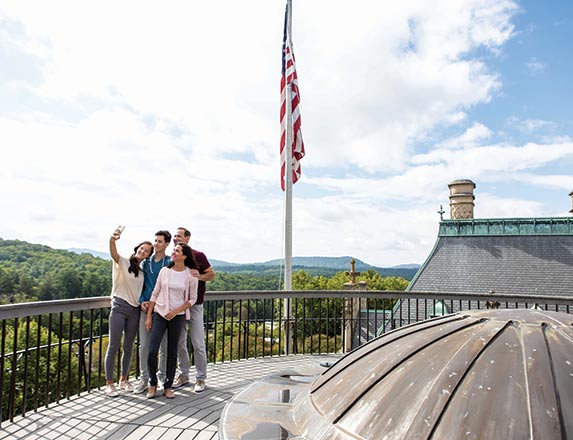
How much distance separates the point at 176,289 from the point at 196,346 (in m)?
0.95

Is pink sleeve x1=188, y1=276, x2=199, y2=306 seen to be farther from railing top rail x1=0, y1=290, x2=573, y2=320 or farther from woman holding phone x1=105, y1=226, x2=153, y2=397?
railing top rail x1=0, y1=290, x2=573, y2=320

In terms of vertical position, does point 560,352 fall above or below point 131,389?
Result: above

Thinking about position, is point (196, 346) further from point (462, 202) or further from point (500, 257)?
point (462, 202)

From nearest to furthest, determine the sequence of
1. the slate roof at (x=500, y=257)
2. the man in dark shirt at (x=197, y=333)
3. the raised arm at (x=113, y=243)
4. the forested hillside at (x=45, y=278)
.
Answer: the raised arm at (x=113, y=243) → the man in dark shirt at (x=197, y=333) → the slate roof at (x=500, y=257) → the forested hillside at (x=45, y=278)

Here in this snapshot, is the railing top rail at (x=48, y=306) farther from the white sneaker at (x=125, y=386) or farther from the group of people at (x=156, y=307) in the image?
the white sneaker at (x=125, y=386)

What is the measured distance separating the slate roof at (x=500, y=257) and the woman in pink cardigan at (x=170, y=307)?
47.6ft

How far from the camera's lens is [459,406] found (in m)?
1.60

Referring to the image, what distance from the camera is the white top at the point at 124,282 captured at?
5477 millimetres

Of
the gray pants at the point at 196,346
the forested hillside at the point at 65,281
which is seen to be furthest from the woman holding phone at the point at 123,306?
the forested hillside at the point at 65,281

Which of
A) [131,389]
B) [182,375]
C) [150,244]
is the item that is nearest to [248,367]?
[182,375]

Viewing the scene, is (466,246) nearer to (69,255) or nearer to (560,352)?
(560,352)

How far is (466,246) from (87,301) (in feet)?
57.2

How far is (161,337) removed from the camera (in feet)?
17.6

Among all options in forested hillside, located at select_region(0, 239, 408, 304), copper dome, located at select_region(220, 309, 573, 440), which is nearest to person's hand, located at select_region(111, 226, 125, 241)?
copper dome, located at select_region(220, 309, 573, 440)
